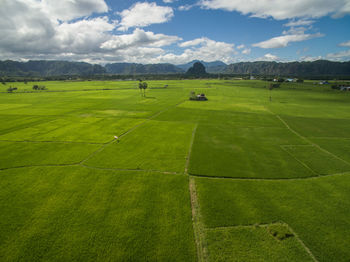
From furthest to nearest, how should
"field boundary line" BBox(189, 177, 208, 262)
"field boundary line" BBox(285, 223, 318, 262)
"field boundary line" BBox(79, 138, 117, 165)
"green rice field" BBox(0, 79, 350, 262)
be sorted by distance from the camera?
"field boundary line" BBox(79, 138, 117, 165) → "green rice field" BBox(0, 79, 350, 262) → "field boundary line" BBox(189, 177, 208, 262) → "field boundary line" BBox(285, 223, 318, 262)

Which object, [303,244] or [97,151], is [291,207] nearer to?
[303,244]

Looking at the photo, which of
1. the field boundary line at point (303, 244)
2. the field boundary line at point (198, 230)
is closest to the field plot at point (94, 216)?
the field boundary line at point (198, 230)

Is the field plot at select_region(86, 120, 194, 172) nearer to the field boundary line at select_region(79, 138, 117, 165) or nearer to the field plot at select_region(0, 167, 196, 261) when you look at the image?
the field boundary line at select_region(79, 138, 117, 165)

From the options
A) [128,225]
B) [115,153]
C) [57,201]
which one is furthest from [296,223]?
[115,153]

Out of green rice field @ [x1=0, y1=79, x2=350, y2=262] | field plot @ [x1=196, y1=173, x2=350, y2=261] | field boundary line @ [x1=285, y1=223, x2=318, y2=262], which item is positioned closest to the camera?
field boundary line @ [x1=285, y1=223, x2=318, y2=262]

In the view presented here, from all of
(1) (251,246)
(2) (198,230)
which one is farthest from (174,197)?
(1) (251,246)

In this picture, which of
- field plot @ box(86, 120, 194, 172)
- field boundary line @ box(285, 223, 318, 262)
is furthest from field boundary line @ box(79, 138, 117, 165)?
field boundary line @ box(285, 223, 318, 262)

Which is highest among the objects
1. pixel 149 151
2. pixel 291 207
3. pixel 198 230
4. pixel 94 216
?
pixel 149 151

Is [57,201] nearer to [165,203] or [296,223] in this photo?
[165,203]

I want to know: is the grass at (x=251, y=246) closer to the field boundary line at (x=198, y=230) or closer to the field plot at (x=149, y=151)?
the field boundary line at (x=198, y=230)

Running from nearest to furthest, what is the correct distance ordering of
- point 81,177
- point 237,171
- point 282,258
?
1. point 282,258
2. point 81,177
3. point 237,171

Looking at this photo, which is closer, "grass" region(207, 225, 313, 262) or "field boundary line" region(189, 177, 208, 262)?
"grass" region(207, 225, 313, 262)
